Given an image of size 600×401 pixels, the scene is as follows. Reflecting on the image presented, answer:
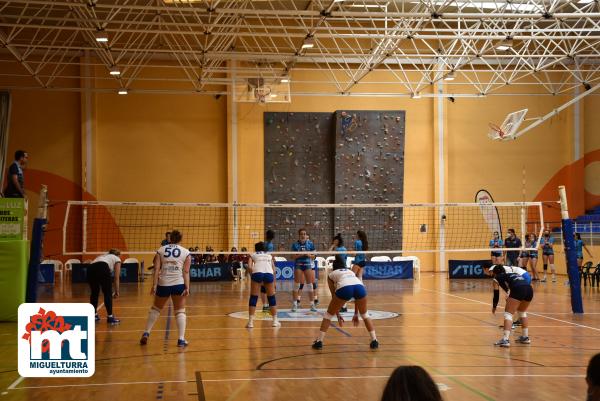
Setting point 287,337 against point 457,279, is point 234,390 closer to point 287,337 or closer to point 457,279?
point 287,337

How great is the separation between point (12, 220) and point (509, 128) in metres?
18.6

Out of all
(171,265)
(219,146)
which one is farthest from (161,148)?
(171,265)

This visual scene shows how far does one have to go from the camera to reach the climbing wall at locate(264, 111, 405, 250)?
2822cm

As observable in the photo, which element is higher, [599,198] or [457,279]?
[599,198]

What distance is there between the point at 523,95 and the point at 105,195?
53.3 ft

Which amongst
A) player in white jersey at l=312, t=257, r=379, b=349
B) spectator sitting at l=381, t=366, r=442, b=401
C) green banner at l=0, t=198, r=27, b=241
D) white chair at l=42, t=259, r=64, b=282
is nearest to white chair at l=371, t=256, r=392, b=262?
white chair at l=42, t=259, r=64, b=282

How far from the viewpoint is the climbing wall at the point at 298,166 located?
93.0ft

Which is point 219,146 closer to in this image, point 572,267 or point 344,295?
point 572,267

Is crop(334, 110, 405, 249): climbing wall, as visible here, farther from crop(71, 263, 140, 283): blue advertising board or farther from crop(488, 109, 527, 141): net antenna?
crop(71, 263, 140, 283): blue advertising board

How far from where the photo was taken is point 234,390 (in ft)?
25.7

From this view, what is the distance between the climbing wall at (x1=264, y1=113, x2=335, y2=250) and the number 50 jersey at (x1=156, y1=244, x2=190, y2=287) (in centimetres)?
1761

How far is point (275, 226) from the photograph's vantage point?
1104 inches

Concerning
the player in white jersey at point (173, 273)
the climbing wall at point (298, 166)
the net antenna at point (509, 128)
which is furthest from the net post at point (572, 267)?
the climbing wall at point (298, 166)

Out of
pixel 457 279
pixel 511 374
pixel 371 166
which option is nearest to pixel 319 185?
pixel 371 166
